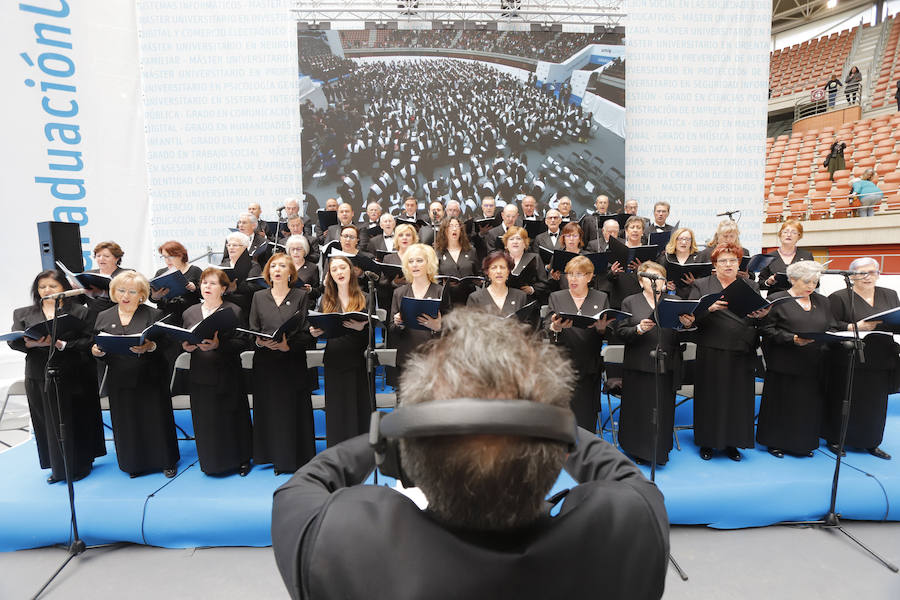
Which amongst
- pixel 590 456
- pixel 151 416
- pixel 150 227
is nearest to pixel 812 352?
pixel 590 456

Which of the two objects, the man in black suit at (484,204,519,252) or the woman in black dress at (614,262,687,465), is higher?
the man in black suit at (484,204,519,252)

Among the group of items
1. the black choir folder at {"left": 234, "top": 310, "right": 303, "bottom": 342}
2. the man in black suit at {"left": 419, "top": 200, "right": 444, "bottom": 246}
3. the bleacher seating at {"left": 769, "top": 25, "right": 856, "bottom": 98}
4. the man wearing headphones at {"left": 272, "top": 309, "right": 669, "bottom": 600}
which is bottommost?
the black choir folder at {"left": 234, "top": 310, "right": 303, "bottom": 342}

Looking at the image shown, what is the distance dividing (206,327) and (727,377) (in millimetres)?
3780

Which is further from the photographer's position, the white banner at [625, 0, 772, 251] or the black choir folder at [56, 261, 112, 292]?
the white banner at [625, 0, 772, 251]

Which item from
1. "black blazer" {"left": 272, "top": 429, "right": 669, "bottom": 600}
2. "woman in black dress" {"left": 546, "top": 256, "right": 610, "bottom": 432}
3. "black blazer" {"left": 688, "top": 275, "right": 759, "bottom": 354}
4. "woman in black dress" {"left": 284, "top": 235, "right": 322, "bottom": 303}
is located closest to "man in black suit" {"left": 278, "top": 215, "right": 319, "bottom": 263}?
"woman in black dress" {"left": 284, "top": 235, "right": 322, "bottom": 303}

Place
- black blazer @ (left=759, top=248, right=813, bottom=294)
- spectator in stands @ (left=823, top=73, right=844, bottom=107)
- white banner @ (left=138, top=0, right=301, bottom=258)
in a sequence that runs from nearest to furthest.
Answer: black blazer @ (left=759, top=248, right=813, bottom=294), white banner @ (left=138, top=0, right=301, bottom=258), spectator in stands @ (left=823, top=73, right=844, bottom=107)

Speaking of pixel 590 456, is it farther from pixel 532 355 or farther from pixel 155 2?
pixel 155 2

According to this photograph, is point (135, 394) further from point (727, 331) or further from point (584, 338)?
point (727, 331)

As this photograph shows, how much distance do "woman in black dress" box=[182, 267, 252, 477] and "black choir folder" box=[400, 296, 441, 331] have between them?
1193mm

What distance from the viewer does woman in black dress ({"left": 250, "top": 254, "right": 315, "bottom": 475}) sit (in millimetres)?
3418

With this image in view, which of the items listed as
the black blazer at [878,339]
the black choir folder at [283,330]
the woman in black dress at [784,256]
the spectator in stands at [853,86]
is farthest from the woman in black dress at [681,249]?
the spectator in stands at [853,86]

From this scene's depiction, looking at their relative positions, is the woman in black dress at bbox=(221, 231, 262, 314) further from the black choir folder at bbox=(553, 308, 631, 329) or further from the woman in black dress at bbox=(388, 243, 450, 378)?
the black choir folder at bbox=(553, 308, 631, 329)

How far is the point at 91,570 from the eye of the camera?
2.78 m

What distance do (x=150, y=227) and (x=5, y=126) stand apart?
2.12 metres
